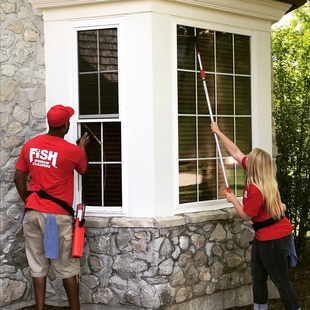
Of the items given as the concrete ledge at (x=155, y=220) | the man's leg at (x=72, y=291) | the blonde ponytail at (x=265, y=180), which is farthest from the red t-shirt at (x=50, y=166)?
the blonde ponytail at (x=265, y=180)

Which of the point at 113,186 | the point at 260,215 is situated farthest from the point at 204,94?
the point at 260,215

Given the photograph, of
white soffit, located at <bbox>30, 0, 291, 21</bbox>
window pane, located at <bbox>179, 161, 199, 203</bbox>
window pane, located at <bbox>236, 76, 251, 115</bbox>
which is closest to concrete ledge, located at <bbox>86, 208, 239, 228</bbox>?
window pane, located at <bbox>179, 161, 199, 203</bbox>

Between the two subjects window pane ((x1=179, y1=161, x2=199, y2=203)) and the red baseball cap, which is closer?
the red baseball cap

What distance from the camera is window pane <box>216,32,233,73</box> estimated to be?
6.01 meters

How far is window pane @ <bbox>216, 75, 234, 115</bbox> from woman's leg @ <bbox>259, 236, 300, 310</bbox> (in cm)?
166

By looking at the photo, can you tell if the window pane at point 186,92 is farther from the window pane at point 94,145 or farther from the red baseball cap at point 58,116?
the red baseball cap at point 58,116

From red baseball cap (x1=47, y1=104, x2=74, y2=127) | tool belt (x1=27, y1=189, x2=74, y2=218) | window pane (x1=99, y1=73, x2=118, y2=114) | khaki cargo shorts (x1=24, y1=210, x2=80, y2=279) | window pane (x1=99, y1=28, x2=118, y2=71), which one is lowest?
khaki cargo shorts (x1=24, y1=210, x2=80, y2=279)

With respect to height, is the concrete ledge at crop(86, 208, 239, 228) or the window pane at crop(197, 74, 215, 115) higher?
the window pane at crop(197, 74, 215, 115)

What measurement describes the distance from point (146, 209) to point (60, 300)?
4.25ft

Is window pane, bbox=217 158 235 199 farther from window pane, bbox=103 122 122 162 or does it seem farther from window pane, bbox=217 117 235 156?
window pane, bbox=103 122 122 162

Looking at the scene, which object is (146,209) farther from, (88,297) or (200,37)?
(200,37)

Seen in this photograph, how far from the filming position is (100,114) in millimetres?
5637

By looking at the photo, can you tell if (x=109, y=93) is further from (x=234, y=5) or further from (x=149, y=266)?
(x=149, y=266)

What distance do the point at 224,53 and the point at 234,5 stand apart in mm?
489
